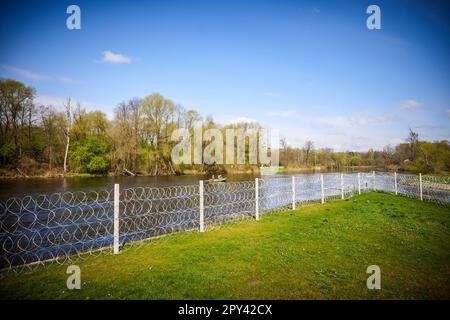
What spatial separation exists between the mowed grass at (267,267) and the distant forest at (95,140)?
39545 mm

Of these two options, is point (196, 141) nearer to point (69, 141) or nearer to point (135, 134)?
point (135, 134)

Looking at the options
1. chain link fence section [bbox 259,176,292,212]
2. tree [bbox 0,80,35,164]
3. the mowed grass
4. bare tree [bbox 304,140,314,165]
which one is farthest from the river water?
bare tree [bbox 304,140,314,165]

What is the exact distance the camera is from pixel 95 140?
151ft

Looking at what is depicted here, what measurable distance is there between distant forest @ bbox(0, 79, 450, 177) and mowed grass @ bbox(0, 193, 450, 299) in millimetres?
39545

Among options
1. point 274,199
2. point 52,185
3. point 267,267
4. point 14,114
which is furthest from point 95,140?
point 267,267

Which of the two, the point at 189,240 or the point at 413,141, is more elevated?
the point at 413,141

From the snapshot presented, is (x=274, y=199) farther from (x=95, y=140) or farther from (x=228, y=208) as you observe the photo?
(x=95, y=140)

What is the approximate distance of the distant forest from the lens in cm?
3928

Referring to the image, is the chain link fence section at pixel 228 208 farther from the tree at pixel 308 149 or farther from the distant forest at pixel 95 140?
the tree at pixel 308 149

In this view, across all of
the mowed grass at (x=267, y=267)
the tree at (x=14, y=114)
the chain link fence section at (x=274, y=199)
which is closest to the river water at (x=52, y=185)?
the tree at (x=14, y=114)

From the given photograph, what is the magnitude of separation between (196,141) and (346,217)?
137 ft

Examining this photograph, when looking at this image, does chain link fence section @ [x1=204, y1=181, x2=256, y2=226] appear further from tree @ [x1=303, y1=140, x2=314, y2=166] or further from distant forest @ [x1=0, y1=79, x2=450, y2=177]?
tree @ [x1=303, y1=140, x2=314, y2=166]

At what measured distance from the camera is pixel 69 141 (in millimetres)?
44406
